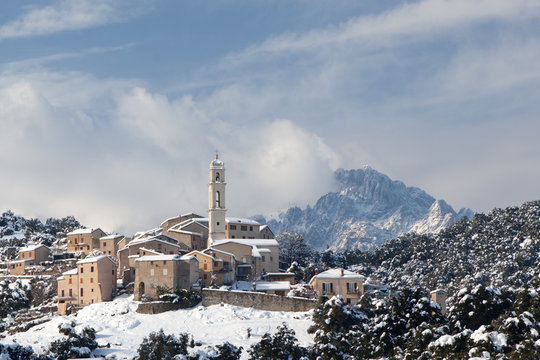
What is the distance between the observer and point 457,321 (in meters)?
67.2

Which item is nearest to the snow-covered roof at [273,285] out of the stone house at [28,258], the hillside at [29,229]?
the stone house at [28,258]

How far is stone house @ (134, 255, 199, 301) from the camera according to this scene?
9675 cm

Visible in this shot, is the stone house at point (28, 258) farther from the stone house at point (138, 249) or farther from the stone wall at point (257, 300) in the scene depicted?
the stone wall at point (257, 300)

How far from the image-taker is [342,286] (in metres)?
100

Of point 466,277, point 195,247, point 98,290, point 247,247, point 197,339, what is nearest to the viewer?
point 197,339

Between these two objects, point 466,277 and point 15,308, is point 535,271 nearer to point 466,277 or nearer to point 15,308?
point 466,277

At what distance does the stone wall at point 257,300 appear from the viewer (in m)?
94.6

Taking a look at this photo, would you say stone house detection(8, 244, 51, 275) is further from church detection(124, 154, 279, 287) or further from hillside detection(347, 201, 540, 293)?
hillside detection(347, 201, 540, 293)

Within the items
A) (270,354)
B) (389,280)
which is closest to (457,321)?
(270,354)

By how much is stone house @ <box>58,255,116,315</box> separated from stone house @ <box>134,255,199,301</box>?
4.54m

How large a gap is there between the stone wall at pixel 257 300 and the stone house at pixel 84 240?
112 ft

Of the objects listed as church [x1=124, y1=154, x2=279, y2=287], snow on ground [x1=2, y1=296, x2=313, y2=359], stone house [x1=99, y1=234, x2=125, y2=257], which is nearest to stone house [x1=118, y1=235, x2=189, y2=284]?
church [x1=124, y1=154, x2=279, y2=287]

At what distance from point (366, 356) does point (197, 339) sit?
20.9m

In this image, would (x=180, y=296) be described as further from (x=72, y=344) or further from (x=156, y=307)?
(x=72, y=344)
